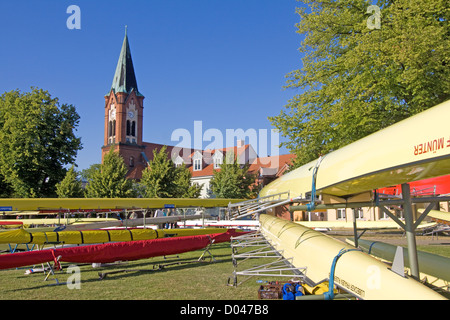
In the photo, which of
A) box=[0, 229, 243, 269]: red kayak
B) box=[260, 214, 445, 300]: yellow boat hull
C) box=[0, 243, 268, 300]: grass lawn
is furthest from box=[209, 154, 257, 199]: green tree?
box=[260, 214, 445, 300]: yellow boat hull

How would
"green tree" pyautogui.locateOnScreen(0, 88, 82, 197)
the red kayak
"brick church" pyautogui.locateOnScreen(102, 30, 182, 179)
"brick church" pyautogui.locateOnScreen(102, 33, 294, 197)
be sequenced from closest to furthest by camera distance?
1. the red kayak
2. "green tree" pyautogui.locateOnScreen(0, 88, 82, 197)
3. "brick church" pyautogui.locateOnScreen(102, 33, 294, 197)
4. "brick church" pyautogui.locateOnScreen(102, 30, 182, 179)

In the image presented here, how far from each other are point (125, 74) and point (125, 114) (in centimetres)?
833

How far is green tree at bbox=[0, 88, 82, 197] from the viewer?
114 feet

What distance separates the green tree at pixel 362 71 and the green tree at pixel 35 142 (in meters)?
26.5

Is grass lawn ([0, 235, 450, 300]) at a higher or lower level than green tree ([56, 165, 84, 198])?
lower

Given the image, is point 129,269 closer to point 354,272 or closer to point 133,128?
point 354,272

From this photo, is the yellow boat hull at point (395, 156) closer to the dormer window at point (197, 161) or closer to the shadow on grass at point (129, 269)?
the shadow on grass at point (129, 269)

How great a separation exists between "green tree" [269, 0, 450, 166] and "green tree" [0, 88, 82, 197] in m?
26.5

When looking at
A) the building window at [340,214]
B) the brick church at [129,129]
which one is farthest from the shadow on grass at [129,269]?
the brick church at [129,129]

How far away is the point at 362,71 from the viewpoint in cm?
1562

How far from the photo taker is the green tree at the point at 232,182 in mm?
41812

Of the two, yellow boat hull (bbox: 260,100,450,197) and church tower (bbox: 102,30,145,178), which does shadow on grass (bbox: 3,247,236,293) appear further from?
church tower (bbox: 102,30,145,178)
